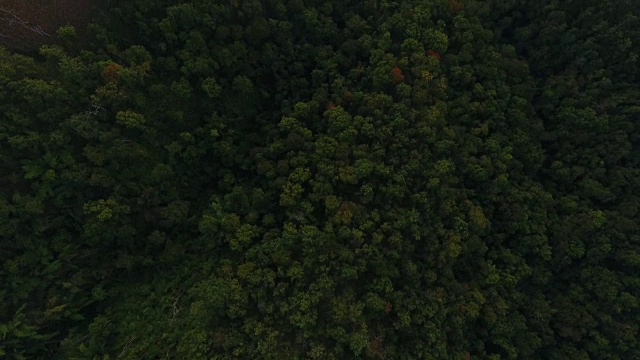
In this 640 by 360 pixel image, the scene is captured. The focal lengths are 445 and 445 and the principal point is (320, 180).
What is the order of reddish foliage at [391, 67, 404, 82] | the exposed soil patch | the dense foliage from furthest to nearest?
reddish foliage at [391, 67, 404, 82] < the exposed soil patch < the dense foliage

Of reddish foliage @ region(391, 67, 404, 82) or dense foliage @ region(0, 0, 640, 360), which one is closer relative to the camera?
dense foliage @ region(0, 0, 640, 360)

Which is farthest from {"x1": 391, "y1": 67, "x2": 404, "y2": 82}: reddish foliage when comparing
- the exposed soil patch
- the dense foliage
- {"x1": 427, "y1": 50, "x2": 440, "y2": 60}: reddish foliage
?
the exposed soil patch

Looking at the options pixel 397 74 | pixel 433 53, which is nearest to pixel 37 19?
pixel 397 74

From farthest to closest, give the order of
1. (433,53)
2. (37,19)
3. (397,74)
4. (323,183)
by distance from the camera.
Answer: (433,53) < (397,74) < (323,183) < (37,19)

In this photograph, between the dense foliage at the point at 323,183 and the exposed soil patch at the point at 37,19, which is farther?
the exposed soil patch at the point at 37,19

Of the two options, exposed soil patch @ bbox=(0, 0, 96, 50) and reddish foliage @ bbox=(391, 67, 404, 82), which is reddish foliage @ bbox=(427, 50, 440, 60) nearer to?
reddish foliage @ bbox=(391, 67, 404, 82)

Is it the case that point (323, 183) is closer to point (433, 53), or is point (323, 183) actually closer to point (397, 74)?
point (397, 74)

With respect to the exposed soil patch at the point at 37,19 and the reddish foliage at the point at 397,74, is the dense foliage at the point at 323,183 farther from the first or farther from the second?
the exposed soil patch at the point at 37,19

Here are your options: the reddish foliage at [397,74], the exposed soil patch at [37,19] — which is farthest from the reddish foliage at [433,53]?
the exposed soil patch at [37,19]

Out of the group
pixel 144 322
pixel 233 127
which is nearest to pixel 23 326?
pixel 144 322

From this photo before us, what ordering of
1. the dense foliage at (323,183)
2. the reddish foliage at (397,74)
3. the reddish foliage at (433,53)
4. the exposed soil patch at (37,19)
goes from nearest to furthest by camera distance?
the dense foliage at (323,183)
the exposed soil patch at (37,19)
the reddish foliage at (397,74)
the reddish foliage at (433,53)
